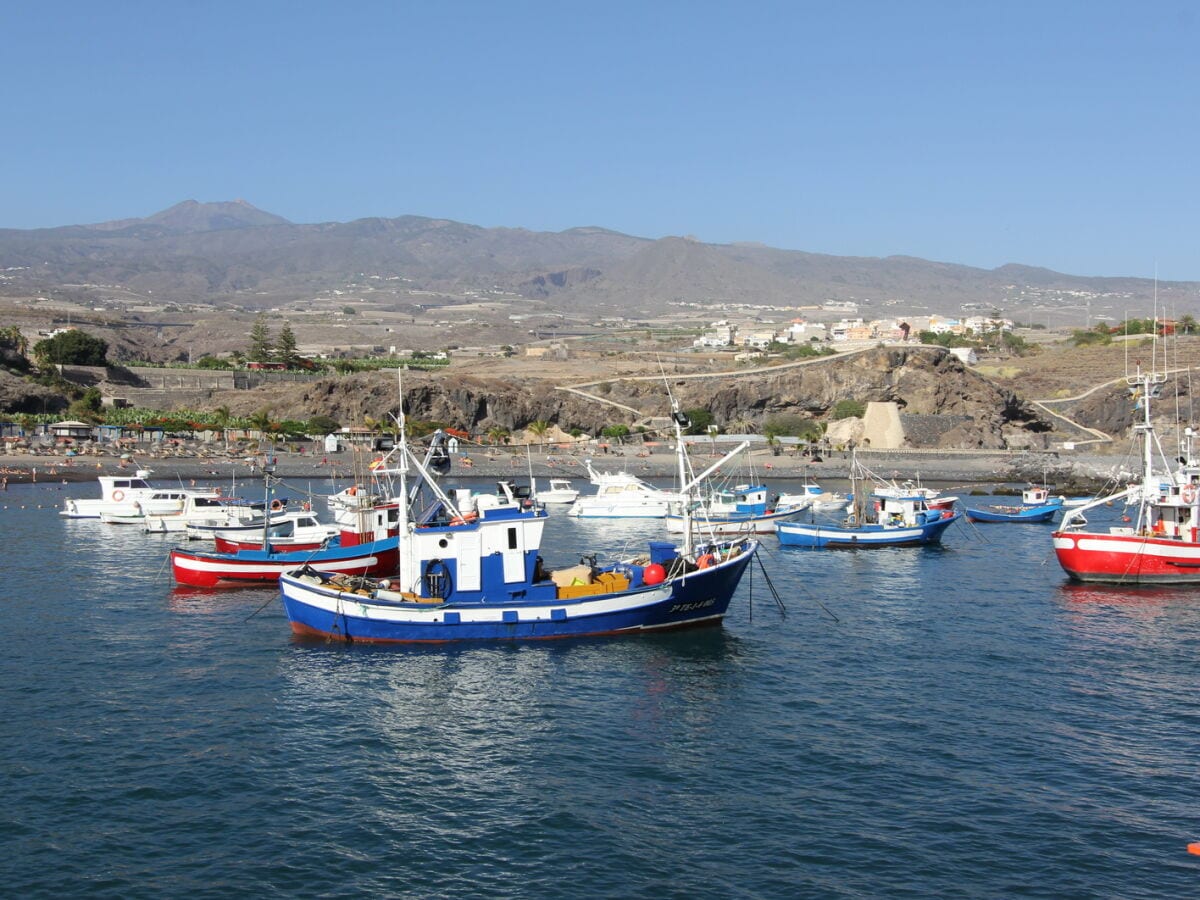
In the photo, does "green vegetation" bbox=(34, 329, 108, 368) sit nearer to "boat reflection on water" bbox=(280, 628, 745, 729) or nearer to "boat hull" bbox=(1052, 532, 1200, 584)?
"boat reflection on water" bbox=(280, 628, 745, 729)

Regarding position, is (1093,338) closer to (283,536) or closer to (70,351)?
(70,351)

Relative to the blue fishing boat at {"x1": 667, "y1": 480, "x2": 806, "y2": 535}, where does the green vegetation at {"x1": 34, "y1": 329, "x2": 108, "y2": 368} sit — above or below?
above

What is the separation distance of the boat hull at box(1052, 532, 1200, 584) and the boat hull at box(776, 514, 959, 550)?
13737mm

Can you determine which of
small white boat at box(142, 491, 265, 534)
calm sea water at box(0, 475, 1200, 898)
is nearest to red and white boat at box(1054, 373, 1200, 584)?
calm sea water at box(0, 475, 1200, 898)

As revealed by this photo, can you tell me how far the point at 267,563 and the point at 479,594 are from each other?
45.9 feet

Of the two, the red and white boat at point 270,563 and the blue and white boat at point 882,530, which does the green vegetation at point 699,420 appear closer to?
the blue and white boat at point 882,530

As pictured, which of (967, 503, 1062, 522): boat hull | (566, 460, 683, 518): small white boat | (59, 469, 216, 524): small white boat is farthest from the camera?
(967, 503, 1062, 522): boat hull

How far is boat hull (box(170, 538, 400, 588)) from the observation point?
4422 centimetres

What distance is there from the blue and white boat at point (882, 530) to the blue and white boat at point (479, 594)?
2436cm

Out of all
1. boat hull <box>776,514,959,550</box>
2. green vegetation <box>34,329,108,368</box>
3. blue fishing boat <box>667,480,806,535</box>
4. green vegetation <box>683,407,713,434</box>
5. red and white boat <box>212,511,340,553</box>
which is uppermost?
green vegetation <box>34,329,108,368</box>

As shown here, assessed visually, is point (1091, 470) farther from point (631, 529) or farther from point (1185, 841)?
point (1185, 841)

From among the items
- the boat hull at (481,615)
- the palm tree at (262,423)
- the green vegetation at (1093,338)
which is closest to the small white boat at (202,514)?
the boat hull at (481,615)

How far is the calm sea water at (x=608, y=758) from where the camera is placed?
806 inches

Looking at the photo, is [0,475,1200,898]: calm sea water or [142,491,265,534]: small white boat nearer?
[0,475,1200,898]: calm sea water
